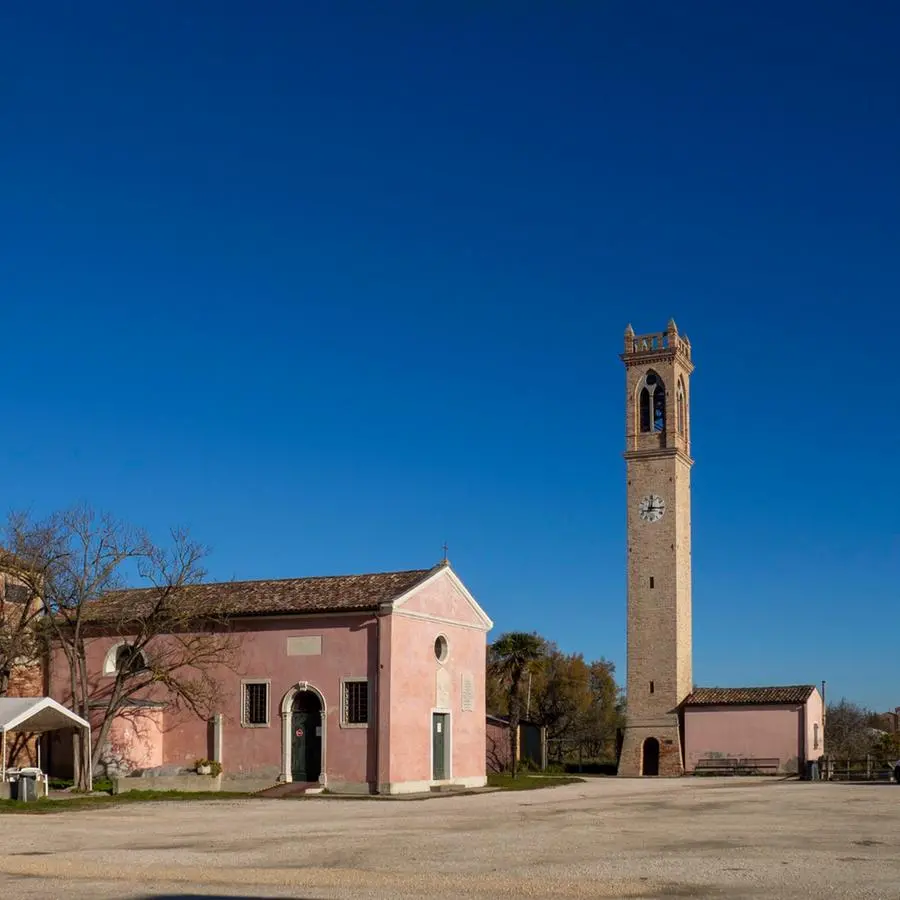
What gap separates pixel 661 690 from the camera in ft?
189

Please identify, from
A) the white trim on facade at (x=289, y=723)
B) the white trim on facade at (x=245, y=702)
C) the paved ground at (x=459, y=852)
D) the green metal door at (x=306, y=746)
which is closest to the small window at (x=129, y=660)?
the white trim on facade at (x=245, y=702)

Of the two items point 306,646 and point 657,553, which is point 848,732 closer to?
point 657,553

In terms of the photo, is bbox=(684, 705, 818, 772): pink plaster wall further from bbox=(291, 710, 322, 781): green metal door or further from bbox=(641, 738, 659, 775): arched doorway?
bbox=(291, 710, 322, 781): green metal door

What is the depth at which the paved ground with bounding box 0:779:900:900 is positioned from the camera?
14055mm

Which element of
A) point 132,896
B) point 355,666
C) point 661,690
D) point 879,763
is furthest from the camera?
point 661,690

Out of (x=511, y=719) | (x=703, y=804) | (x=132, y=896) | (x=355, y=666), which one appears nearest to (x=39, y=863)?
(x=132, y=896)

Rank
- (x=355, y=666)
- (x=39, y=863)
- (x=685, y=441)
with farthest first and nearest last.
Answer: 1. (x=685, y=441)
2. (x=355, y=666)
3. (x=39, y=863)

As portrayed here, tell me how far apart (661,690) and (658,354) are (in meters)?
16.3

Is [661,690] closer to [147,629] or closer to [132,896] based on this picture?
[147,629]

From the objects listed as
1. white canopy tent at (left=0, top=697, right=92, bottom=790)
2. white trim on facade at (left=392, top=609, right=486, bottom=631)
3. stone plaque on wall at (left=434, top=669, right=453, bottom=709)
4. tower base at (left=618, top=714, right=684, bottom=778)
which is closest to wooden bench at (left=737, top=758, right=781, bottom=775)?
tower base at (left=618, top=714, right=684, bottom=778)

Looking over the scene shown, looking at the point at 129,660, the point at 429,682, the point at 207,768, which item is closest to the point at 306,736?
the point at 207,768

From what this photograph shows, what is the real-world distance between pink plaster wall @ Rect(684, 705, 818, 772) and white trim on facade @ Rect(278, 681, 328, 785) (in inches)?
1000

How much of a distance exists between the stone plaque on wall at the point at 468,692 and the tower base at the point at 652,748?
739 inches

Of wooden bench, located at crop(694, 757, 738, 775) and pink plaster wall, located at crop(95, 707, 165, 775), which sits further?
wooden bench, located at crop(694, 757, 738, 775)
